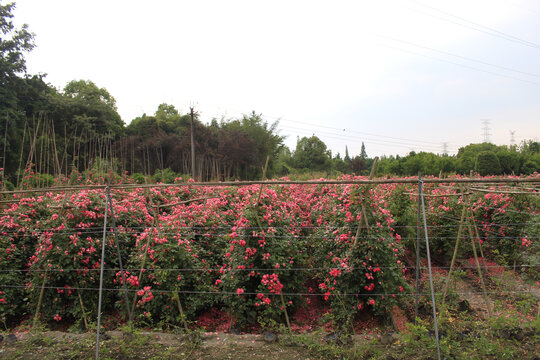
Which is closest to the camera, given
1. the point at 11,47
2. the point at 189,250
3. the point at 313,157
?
the point at 189,250

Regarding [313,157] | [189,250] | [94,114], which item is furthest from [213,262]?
Result: [313,157]

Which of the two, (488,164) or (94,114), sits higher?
(94,114)

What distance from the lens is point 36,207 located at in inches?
192

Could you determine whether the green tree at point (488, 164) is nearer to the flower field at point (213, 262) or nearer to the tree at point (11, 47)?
the flower field at point (213, 262)

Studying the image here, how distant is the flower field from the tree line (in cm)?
742

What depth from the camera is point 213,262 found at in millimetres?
4488

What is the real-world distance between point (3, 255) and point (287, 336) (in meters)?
3.83

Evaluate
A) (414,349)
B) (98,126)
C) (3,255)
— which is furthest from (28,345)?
(98,126)

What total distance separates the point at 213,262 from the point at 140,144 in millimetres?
23577

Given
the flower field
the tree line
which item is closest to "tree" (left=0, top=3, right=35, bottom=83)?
the tree line

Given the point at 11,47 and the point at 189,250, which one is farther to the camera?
the point at 11,47

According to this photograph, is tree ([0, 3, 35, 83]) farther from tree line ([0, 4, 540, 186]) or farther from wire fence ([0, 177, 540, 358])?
wire fence ([0, 177, 540, 358])

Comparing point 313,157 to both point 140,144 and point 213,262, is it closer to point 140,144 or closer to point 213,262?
point 140,144

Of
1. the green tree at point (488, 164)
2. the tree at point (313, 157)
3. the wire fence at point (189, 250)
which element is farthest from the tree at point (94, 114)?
the green tree at point (488, 164)
